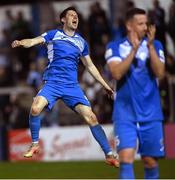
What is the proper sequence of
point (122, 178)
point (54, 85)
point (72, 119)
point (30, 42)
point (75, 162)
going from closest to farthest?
point (122, 178), point (30, 42), point (54, 85), point (75, 162), point (72, 119)

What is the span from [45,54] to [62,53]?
9.24m

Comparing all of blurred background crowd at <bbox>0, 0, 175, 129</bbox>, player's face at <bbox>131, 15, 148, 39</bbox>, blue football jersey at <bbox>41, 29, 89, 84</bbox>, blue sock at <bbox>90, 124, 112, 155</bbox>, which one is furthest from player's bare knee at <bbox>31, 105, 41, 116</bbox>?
blurred background crowd at <bbox>0, 0, 175, 129</bbox>

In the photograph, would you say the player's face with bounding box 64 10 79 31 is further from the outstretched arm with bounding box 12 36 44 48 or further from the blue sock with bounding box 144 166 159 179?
the blue sock with bounding box 144 166 159 179

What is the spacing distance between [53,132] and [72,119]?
67 centimetres

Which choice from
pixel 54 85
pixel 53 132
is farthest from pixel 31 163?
pixel 54 85

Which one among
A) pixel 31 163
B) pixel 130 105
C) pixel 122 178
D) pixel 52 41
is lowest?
pixel 31 163

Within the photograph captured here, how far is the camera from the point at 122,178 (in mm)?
7262

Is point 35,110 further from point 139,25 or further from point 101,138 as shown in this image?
point 139,25

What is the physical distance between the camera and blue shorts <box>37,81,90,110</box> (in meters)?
9.62

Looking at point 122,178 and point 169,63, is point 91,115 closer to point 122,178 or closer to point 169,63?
point 122,178

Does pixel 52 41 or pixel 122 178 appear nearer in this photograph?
pixel 122 178

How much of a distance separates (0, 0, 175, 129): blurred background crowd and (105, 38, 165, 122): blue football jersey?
996 cm

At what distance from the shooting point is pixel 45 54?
61.9 feet

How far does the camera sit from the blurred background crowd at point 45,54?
57.9 feet
